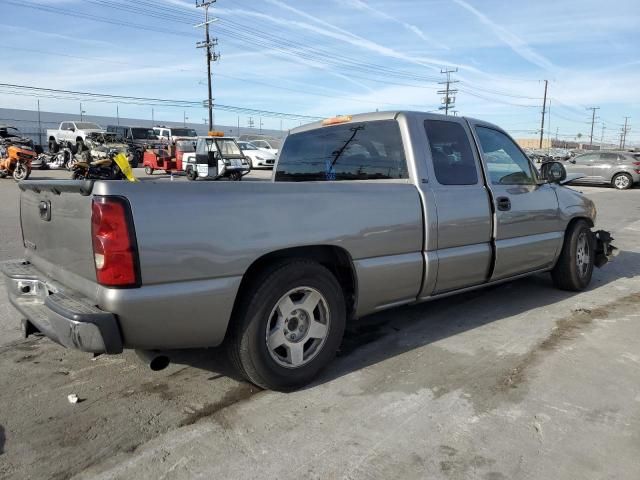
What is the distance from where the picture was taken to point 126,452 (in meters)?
2.67

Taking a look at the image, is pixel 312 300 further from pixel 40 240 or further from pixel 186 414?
pixel 40 240

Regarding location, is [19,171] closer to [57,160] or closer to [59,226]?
[57,160]

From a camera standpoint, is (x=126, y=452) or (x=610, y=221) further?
(x=610, y=221)

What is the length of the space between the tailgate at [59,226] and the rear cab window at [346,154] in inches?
85.2

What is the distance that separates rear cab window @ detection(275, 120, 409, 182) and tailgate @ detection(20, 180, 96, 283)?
2.17 metres

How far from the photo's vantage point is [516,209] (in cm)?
473

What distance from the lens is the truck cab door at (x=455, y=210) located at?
4.00 metres

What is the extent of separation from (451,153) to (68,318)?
311cm

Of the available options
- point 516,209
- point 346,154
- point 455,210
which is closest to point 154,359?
point 346,154

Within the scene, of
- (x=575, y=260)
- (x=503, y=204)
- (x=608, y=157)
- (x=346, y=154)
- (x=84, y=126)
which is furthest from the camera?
(x=84, y=126)

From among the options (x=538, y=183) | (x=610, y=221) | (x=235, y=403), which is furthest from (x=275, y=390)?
(x=610, y=221)

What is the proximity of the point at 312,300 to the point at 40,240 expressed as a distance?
1.84m

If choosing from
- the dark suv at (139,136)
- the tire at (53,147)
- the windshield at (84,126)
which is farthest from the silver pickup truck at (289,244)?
the windshield at (84,126)

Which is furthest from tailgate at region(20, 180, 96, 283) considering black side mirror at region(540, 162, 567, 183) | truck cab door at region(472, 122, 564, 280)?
black side mirror at region(540, 162, 567, 183)
